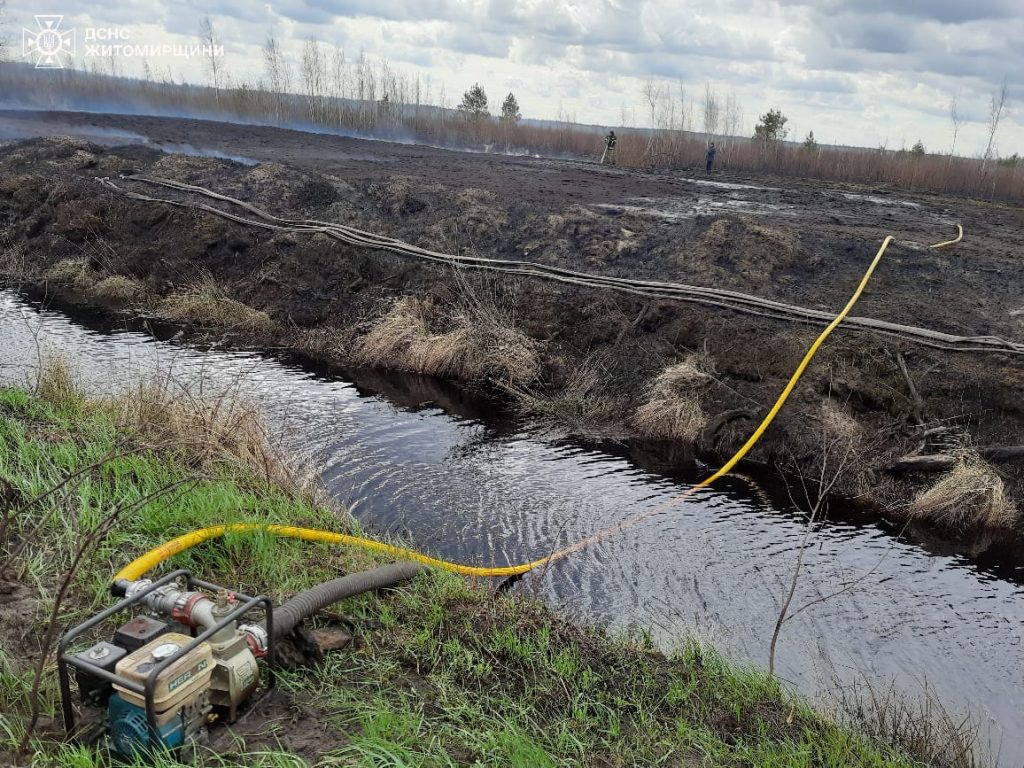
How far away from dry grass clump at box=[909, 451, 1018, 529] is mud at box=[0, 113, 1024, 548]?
0.28 m

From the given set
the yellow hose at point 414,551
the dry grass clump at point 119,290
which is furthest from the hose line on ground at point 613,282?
the dry grass clump at point 119,290

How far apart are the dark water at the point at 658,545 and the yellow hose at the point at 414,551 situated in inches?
5.4

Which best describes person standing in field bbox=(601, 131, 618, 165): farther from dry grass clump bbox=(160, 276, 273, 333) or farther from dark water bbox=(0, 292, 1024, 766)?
dark water bbox=(0, 292, 1024, 766)

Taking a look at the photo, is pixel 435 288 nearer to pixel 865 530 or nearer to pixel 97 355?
pixel 97 355

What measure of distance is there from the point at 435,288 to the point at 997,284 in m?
8.63

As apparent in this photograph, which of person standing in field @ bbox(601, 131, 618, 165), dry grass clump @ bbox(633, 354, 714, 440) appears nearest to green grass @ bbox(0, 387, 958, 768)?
dry grass clump @ bbox(633, 354, 714, 440)

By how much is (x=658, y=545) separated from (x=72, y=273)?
42.8ft

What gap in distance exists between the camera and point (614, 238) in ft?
45.8

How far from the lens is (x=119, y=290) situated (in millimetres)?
14148

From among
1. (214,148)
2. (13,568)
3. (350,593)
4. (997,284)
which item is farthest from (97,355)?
(214,148)

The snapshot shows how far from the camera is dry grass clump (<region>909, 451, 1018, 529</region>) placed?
757cm

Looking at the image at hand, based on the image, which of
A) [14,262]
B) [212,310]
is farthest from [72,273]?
[212,310]

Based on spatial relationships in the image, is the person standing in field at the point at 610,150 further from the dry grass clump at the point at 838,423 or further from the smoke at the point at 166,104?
the dry grass clump at the point at 838,423

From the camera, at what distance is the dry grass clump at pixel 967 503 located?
7566mm
